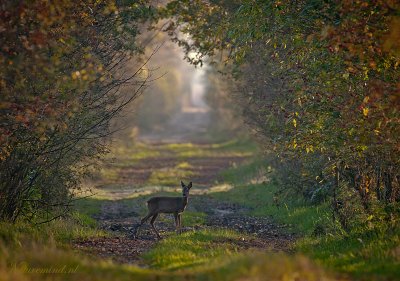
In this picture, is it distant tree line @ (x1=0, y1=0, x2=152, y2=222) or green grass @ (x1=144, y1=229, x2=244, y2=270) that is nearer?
green grass @ (x1=144, y1=229, x2=244, y2=270)

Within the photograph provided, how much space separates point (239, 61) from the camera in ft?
64.1

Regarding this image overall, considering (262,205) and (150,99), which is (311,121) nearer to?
(262,205)

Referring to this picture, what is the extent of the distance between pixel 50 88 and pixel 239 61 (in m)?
6.14

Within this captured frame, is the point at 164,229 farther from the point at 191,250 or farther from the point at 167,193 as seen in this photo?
the point at 167,193

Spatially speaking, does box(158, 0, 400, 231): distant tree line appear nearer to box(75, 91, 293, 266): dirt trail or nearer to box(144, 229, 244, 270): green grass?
box(75, 91, 293, 266): dirt trail

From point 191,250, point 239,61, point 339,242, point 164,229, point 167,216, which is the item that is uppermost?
point 239,61

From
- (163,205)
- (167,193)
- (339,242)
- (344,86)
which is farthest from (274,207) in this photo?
(344,86)

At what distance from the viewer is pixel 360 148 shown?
1543 centimetres

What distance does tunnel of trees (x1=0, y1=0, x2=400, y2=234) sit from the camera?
13602 mm

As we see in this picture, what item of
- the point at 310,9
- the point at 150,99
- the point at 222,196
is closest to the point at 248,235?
the point at 310,9

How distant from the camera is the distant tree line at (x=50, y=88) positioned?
44.2 feet

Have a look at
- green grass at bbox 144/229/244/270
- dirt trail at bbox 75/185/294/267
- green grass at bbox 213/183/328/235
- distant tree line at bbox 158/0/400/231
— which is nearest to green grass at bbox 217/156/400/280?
green grass at bbox 213/183/328/235

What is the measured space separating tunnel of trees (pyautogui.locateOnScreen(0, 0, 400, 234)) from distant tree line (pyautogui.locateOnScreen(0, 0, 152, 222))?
1.3 inches

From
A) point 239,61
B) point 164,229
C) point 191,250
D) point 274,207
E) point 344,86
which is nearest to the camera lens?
point 191,250
